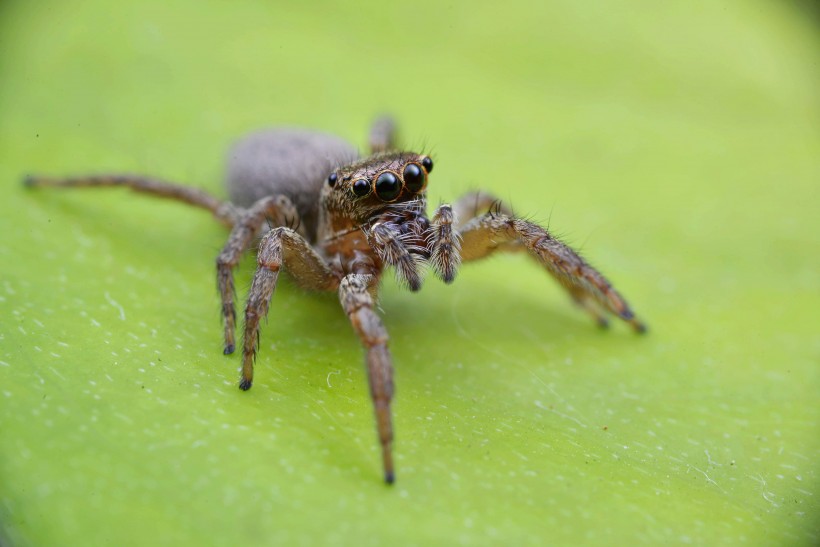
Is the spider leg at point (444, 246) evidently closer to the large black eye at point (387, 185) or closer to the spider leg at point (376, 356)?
the large black eye at point (387, 185)

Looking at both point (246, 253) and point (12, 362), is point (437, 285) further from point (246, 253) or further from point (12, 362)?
point (12, 362)

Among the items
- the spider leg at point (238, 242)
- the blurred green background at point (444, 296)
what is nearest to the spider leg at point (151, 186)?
the blurred green background at point (444, 296)

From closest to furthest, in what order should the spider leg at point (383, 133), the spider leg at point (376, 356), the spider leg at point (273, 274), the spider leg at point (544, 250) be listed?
the spider leg at point (376, 356), the spider leg at point (273, 274), the spider leg at point (544, 250), the spider leg at point (383, 133)

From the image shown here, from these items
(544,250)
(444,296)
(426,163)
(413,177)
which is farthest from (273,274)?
(544,250)

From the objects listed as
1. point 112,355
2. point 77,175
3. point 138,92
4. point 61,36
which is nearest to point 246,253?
point 112,355

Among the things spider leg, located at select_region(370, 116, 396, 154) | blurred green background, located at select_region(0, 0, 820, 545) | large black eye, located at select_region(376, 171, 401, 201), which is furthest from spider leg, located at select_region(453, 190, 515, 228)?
spider leg, located at select_region(370, 116, 396, 154)

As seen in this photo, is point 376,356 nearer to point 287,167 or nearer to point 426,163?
point 426,163
